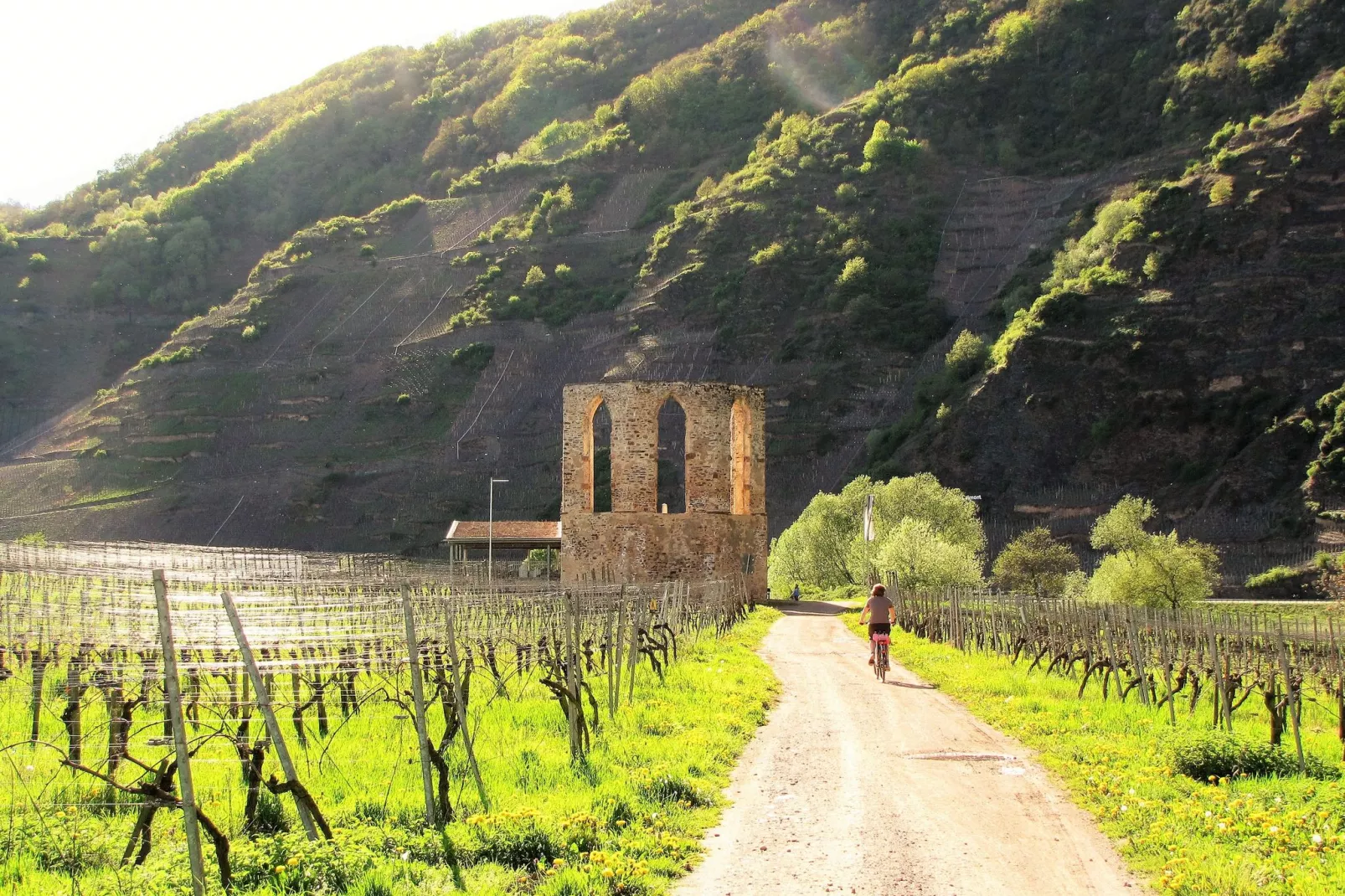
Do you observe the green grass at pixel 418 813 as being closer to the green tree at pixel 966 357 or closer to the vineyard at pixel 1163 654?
the vineyard at pixel 1163 654

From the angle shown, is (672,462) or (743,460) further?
(672,462)

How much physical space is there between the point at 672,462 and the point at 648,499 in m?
45.3

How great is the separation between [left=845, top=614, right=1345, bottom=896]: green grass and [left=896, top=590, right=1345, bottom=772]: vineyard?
1.39ft

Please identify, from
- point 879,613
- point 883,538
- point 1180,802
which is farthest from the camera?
point 883,538

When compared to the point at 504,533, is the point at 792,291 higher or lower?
higher

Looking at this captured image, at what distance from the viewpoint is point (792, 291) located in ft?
325

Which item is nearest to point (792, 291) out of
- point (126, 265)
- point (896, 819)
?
point (126, 265)

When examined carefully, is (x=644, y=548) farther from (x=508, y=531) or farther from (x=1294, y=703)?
(x=1294, y=703)

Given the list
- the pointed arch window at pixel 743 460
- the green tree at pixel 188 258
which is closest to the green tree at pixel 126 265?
the green tree at pixel 188 258

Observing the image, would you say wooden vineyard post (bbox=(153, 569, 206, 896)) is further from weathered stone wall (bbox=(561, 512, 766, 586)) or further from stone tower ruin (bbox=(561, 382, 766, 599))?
weathered stone wall (bbox=(561, 512, 766, 586))

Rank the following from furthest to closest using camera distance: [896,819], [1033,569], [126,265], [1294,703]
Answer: [126,265] < [1033,569] < [1294,703] < [896,819]

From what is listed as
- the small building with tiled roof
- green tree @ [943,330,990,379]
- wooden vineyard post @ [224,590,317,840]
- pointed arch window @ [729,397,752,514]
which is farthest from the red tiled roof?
wooden vineyard post @ [224,590,317,840]

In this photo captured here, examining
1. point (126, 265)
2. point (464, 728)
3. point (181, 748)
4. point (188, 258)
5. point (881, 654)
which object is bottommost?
point (881, 654)

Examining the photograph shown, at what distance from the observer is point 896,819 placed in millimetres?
9320
